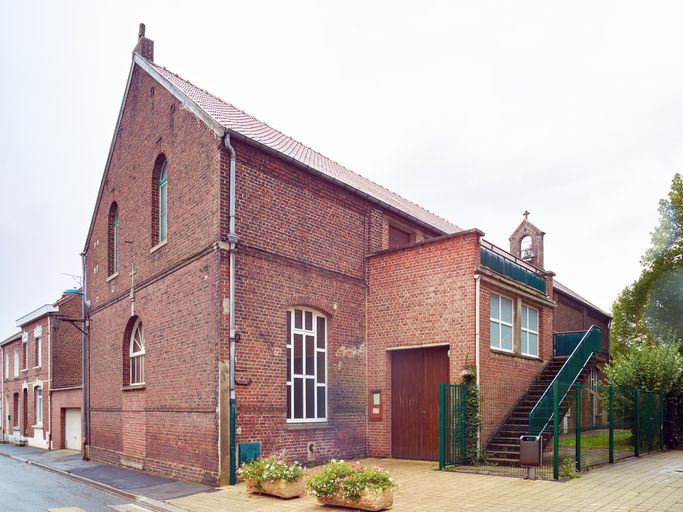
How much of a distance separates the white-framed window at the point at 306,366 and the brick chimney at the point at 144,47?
9.32 meters

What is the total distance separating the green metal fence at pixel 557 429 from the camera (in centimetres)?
1295

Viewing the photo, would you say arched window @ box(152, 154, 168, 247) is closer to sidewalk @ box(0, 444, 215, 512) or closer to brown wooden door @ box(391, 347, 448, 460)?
sidewalk @ box(0, 444, 215, 512)

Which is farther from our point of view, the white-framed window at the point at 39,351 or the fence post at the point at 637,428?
the white-framed window at the point at 39,351

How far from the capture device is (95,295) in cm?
2038

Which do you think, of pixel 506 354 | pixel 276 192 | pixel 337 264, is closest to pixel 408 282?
pixel 337 264

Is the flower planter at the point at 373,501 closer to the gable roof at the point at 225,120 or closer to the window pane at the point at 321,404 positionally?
the window pane at the point at 321,404

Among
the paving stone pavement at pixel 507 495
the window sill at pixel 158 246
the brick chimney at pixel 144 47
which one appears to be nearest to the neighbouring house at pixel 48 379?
the window sill at pixel 158 246

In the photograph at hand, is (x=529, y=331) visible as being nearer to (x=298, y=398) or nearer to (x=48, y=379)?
(x=298, y=398)

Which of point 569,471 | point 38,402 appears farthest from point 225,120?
point 38,402

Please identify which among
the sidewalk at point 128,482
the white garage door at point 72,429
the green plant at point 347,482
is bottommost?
the white garage door at point 72,429

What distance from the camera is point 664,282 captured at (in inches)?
1342

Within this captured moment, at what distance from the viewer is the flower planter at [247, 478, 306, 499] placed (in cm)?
1053

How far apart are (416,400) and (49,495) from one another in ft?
27.9

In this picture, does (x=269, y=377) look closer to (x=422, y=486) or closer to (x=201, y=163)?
(x=422, y=486)
